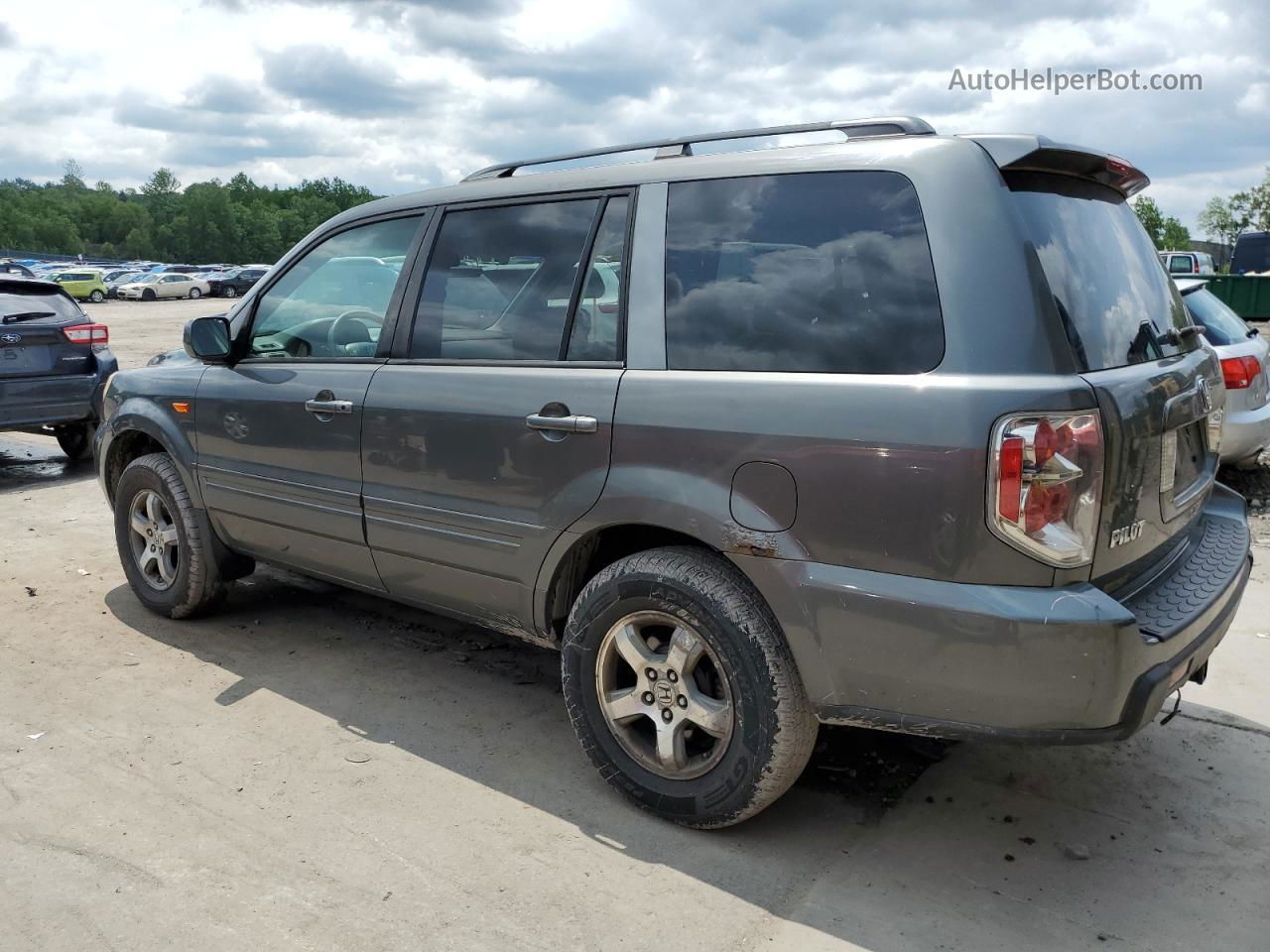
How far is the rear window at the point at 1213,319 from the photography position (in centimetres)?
679

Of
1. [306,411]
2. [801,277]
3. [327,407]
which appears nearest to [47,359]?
[306,411]

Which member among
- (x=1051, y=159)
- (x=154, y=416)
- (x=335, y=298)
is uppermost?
(x=1051, y=159)

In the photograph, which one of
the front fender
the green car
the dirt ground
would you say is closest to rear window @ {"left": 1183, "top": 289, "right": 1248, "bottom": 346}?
the dirt ground

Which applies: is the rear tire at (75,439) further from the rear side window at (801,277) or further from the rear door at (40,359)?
the rear side window at (801,277)

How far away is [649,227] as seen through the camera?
10.6 feet

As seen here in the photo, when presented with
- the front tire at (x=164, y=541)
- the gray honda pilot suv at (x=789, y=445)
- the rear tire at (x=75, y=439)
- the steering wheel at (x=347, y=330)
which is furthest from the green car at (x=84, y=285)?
the gray honda pilot suv at (x=789, y=445)

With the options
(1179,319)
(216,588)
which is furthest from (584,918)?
(216,588)

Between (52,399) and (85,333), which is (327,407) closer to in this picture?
(52,399)

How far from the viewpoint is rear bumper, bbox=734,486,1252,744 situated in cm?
246

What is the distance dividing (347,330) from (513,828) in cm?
203

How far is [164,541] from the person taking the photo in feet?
16.3

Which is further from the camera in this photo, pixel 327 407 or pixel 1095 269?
pixel 327 407

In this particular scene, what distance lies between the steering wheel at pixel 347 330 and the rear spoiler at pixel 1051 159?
228 centimetres

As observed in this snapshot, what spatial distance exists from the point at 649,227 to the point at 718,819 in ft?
5.79
